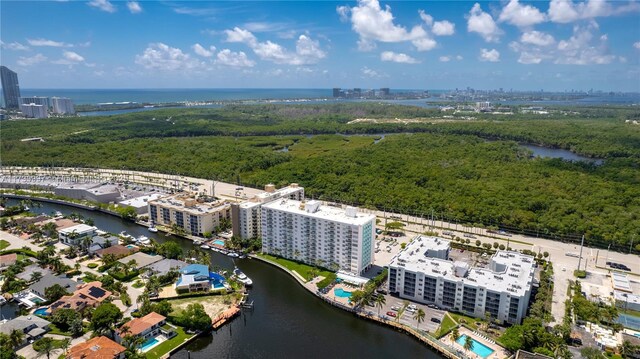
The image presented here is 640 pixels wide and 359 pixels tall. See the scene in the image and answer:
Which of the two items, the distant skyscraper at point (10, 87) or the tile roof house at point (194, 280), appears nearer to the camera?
the tile roof house at point (194, 280)

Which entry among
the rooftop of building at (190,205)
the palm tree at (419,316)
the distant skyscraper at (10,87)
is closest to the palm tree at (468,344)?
the palm tree at (419,316)

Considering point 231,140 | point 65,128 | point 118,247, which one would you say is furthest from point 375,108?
point 118,247

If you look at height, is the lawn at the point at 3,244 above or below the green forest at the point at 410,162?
below

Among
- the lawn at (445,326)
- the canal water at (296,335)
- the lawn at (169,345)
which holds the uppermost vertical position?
the lawn at (445,326)

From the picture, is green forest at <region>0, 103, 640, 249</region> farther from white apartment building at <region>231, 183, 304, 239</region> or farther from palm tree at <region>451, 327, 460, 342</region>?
palm tree at <region>451, 327, 460, 342</region>

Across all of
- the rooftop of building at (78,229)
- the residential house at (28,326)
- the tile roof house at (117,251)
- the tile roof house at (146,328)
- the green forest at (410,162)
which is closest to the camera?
the residential house at (28,326)

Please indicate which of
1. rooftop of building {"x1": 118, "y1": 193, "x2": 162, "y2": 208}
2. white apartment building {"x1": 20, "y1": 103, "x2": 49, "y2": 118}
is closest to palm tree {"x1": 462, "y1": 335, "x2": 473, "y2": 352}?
rooftop of building {"x1": 118, "y1": 193, "x2": 162, "y2": 208}

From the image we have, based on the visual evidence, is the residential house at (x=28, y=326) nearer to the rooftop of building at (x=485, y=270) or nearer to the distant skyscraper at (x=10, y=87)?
→ the rooftop of building at (x=485, y=270)
